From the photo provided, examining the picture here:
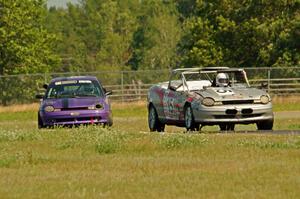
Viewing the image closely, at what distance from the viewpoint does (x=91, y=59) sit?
412ft

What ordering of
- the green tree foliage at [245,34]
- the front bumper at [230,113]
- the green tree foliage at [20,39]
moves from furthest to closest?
the green tree foliage at [20,39]
the green tree foliage at [245,34]
the front bumper at [230,113]

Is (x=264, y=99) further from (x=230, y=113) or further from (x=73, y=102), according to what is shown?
(x=73, y=102)

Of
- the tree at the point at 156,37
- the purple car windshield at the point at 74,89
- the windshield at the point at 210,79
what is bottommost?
the tree at the point at 156,37

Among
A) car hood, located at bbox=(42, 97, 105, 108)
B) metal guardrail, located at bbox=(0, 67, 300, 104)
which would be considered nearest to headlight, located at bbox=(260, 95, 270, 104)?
car hood, located at bbox=(42, 97, 105, 108)

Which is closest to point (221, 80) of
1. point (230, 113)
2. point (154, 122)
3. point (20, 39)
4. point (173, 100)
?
point (173, 100)

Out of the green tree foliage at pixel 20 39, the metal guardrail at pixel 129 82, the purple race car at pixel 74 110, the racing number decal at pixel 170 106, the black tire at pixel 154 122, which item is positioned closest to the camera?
the racing number decal at pixel 170 106

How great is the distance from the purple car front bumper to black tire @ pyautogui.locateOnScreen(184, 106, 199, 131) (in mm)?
3479

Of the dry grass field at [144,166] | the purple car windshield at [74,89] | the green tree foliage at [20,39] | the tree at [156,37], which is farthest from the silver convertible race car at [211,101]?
the tree at [156,37]

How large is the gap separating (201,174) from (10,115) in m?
36.0

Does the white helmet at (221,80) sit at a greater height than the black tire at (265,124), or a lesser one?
greater

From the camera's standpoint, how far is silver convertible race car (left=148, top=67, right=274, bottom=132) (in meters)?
23.7

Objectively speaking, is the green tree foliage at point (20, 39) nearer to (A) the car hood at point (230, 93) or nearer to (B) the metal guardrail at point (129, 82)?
(B) the metal guardrail at point (129, 82)

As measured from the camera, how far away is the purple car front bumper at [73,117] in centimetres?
2733

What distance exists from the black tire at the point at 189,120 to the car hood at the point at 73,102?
3685 millimetres
